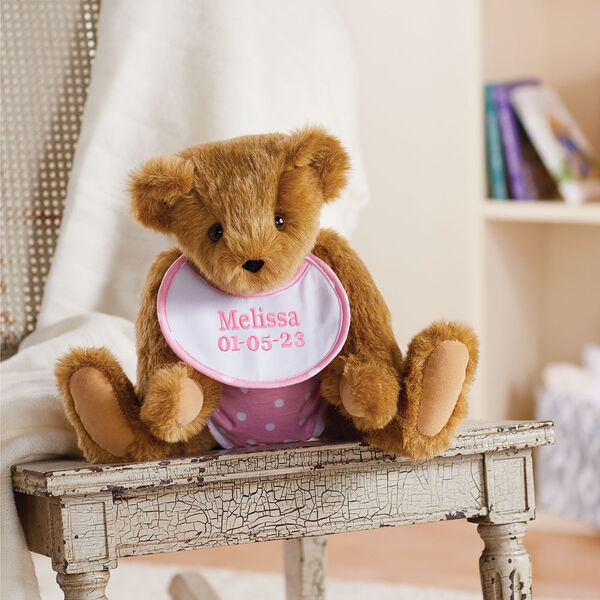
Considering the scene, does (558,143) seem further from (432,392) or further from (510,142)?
(432,392)

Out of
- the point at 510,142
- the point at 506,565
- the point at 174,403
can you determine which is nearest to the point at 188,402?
the point at 174,403

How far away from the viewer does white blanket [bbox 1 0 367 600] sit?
0.91 m

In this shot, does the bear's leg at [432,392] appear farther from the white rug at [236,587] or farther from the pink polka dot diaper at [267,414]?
the white rug at [236,587]

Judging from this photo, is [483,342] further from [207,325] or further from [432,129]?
[207,325]

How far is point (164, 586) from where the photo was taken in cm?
135

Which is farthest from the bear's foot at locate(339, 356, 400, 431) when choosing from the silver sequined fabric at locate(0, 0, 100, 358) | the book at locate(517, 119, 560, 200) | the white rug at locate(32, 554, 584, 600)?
the book at locate(517, 119, 560, 200)

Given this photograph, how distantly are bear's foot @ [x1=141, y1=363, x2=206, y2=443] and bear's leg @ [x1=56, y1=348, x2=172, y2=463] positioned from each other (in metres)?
0.02

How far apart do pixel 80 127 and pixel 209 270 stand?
1.67 feet

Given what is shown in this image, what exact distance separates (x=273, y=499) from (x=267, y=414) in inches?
2.2

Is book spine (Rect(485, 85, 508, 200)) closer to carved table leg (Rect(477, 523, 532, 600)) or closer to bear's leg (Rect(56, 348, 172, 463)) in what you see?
carved table leg (Rect(477, 523, 532, 600))

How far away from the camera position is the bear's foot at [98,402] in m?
0.55

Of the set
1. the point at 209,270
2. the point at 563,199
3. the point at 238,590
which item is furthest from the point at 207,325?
the point at 563,199

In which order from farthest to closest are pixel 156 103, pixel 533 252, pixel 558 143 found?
1. pixel 533 252
2. pixel 558 143
3. pixel 156 103

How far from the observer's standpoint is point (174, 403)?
54 cm
